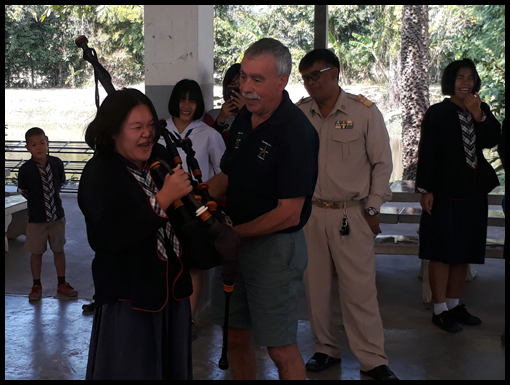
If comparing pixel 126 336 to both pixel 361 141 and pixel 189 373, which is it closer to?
pixel 189 373

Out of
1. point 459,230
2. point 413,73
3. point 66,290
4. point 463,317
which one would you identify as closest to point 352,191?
point 459,230

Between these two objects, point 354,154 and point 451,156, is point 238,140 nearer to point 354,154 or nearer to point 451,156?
point 354,154

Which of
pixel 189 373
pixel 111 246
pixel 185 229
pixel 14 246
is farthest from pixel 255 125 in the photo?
pixel 14 246

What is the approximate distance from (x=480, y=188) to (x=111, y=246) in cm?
276

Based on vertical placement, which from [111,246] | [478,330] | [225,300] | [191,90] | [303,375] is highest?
[191,90]

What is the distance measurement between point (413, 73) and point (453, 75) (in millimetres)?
9446

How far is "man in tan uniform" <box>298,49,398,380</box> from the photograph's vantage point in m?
3.36

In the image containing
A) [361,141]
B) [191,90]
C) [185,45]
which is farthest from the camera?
[185,45]

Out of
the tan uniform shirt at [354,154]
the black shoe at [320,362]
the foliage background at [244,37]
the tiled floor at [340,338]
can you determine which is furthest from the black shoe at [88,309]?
the foliage background at [244,37]

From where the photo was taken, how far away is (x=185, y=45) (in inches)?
168

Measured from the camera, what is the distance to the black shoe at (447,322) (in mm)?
4098

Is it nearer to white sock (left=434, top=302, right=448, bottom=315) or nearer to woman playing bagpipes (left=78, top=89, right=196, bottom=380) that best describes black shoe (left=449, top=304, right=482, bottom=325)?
white sock (left=434, top=302, right=448, bottom=315)

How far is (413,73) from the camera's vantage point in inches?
515

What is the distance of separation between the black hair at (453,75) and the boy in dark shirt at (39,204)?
299 cm
